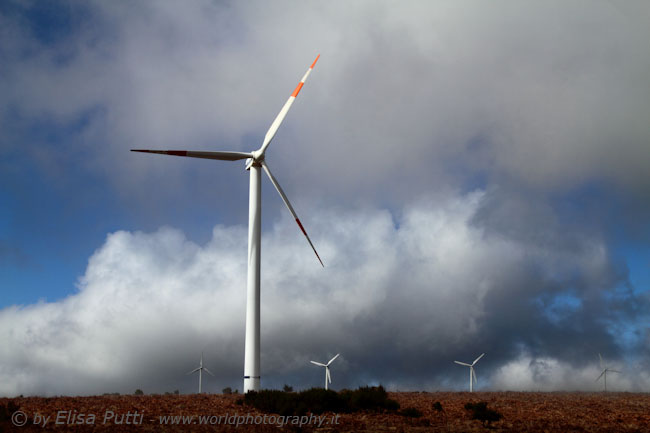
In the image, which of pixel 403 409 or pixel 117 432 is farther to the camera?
pixel 403 409

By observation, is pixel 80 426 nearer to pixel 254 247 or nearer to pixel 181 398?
pixel 181 398

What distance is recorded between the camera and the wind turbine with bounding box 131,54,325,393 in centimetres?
4631

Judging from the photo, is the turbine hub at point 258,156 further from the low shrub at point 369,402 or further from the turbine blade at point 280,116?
the low shrub at point 369,402

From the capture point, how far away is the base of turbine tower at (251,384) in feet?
149

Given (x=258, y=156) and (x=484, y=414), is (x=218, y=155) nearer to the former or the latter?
(x=258, y=156)

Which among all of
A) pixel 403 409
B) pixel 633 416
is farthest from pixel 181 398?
pixel 633 416

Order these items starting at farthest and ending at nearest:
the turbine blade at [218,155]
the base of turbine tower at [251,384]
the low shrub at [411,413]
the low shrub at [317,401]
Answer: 1. the turbine blade at [218,155]
2. the base of turbine tower at [251,384]
3. the low shrub at [411,413]
4. the low shrub at [317,401]

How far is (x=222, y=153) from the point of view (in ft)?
173

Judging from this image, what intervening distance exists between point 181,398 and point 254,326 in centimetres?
768

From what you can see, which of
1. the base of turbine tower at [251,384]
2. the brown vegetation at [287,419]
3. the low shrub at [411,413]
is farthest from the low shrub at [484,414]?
the base of turbine tower at [251,384]
